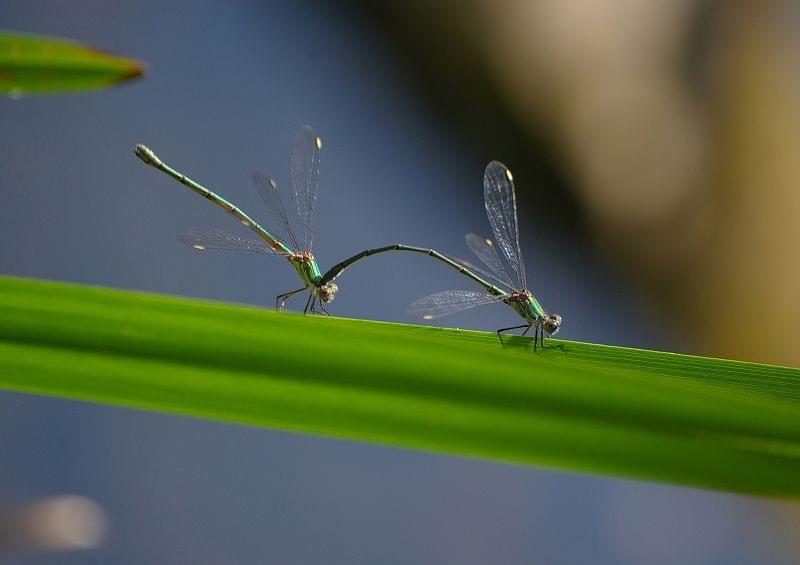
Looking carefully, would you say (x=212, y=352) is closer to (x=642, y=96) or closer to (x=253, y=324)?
(x=253, y=324)

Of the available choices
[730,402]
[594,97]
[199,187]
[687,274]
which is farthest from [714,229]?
[730,402]

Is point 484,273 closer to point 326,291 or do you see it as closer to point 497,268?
point 497,268

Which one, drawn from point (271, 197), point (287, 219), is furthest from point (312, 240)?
point (271, 197)

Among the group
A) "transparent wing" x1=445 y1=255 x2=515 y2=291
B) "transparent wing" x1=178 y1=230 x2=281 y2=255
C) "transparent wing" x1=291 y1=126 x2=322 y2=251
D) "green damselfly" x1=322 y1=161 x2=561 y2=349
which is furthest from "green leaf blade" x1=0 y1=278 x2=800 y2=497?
"transparent wing" x1=291 y1=126 x2=322 y2=251

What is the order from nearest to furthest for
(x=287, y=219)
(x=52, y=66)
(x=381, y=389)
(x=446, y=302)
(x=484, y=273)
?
(x=52, y=66) → (x=381, y=389) → (x=446, y=302) → (x=484, y=273) → (x=287, y=219)

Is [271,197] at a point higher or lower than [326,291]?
higher
